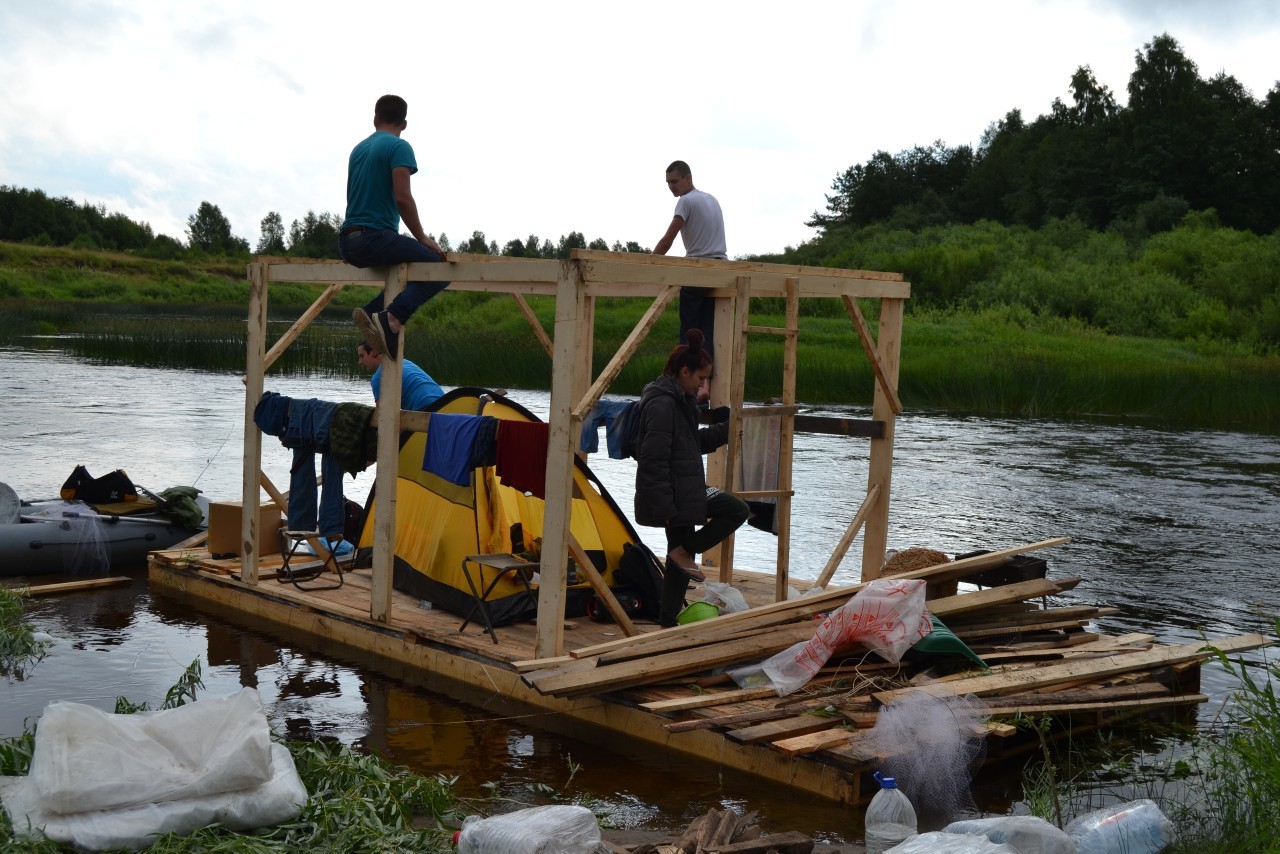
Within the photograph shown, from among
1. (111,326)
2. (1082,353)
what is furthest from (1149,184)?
(111,326)

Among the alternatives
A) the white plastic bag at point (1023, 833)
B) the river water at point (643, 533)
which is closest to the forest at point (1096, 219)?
the river water at point (643, 533)

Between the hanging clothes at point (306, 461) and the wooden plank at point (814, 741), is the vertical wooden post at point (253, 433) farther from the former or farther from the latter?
the wooden plank at point (814, 741)

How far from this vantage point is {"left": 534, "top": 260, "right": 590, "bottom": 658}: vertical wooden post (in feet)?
22.2

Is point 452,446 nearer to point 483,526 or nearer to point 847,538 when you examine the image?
point 483,526

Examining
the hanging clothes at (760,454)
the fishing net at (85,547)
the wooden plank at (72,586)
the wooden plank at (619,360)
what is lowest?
the wooden plank at (72,586)

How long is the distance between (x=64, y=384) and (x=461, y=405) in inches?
765

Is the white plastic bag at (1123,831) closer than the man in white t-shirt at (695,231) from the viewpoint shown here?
Yes

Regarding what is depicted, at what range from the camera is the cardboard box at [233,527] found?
384 inches

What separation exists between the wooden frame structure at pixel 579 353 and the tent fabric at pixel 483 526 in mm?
491

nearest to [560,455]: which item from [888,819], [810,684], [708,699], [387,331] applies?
[708,699]

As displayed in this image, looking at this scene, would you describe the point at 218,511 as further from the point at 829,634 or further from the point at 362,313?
the point at 829,634

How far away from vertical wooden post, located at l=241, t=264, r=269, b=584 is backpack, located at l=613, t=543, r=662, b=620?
2.76 metres

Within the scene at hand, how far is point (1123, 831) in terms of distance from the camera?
4992 millimetres

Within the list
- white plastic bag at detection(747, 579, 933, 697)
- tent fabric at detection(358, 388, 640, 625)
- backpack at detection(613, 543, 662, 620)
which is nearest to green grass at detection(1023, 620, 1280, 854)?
white plastic bag at detection(747, 579, 933, 697)
